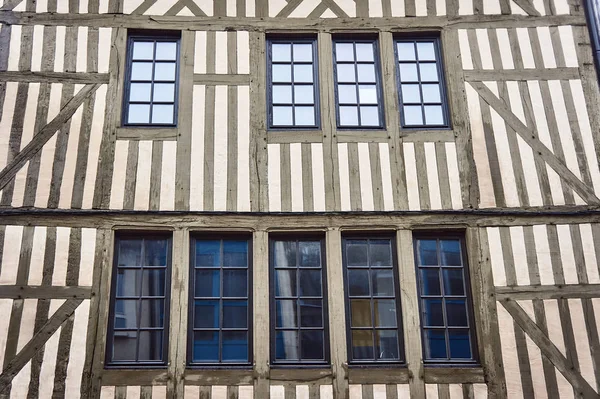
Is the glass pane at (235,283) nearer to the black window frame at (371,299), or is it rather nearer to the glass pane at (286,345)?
the glass pane at (286,345)

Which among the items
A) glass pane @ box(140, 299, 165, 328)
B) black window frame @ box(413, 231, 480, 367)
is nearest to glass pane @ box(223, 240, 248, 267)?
glass pane @ box(140, 299, 165, 328)

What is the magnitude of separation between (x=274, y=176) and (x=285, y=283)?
120 cm

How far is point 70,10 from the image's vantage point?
8.00m

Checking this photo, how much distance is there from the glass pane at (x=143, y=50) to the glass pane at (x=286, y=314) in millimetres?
3359

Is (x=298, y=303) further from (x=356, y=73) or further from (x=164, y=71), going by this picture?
(x=164, y=71)

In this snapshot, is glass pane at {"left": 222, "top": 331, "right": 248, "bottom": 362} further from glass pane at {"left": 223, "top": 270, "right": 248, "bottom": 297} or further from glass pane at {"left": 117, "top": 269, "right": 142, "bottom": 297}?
glass pane at {"left": 117, "top": 269, "right": 142, "bottom": 297}

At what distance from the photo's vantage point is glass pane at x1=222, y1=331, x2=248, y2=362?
271 inches

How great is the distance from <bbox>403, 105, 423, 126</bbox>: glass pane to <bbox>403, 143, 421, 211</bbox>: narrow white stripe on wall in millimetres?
335

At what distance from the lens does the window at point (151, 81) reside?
7699 millimetres

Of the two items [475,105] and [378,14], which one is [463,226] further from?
[378,14]

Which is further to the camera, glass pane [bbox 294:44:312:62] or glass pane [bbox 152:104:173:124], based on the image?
glass pane [bbox 294:44:312:62]

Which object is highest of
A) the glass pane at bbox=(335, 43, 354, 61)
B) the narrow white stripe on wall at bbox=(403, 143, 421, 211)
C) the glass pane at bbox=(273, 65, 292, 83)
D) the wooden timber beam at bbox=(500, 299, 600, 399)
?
the glass pane at bbox=(335, 43, 354, 61)

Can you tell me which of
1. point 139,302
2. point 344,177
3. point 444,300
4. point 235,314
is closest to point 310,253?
point 344,177

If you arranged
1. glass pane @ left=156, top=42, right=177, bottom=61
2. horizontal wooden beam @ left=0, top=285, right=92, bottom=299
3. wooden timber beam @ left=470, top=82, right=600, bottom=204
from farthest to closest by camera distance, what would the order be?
glass pane @ left=156, top=42, right=177, bottom=61
wooden timber beam @ left=470, top=82, right=600, bottom=204
horizontal wooden beam @ left=0, top=285, right=92, bottom=299
